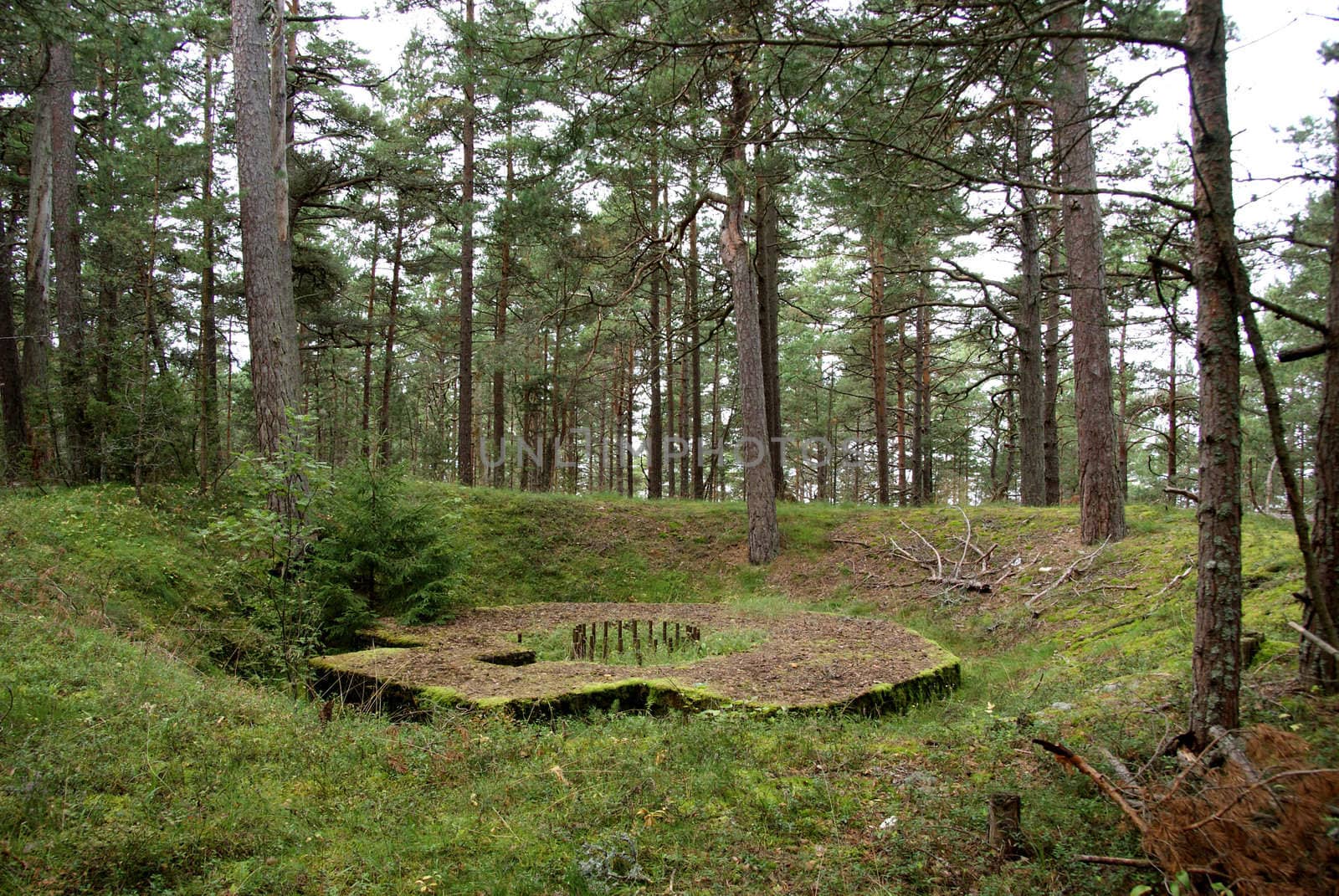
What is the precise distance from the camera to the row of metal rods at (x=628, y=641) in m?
7.70

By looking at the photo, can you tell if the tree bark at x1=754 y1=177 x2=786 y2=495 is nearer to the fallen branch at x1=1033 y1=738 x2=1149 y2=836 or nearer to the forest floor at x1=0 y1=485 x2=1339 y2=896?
the forest floor at x1=0 y1=485 x2=1339 y2=896

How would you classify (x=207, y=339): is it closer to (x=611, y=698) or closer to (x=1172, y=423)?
(x=611, y=698)

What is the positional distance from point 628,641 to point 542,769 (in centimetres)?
477

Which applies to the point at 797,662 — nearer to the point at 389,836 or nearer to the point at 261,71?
the point at 389,836

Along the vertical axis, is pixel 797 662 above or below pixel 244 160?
below

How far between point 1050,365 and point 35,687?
1579 centimetres

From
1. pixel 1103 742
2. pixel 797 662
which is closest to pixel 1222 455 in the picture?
pixel 1103 742

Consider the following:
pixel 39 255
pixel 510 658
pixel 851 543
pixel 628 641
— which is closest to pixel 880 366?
pixel 851 543

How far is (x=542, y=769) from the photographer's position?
3.90m

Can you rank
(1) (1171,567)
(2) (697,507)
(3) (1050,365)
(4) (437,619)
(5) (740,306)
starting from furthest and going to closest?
(2) (697,507) → (3) (1050,365) → (5) (740,306) → (4) (437,619) → (1) (1171,567)

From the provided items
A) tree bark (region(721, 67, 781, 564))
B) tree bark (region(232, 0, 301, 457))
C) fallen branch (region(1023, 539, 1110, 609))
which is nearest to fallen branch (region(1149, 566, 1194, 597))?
fallen branch (region(1023, 539, 1110, 609))

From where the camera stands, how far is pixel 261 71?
913cm

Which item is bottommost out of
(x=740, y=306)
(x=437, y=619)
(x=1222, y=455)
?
(x=437, y=619)

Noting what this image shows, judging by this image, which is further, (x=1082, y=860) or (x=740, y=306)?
(x=740, y=306)
